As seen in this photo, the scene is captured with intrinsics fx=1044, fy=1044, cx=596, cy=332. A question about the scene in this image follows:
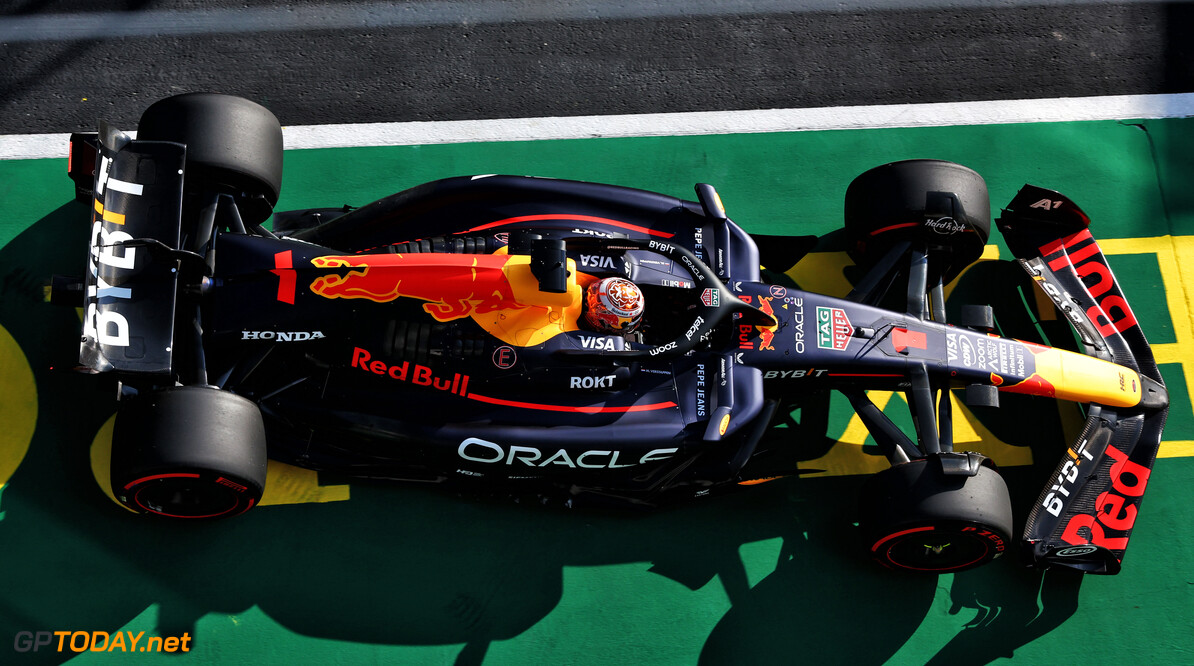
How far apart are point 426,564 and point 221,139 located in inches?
114

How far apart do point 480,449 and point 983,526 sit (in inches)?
119

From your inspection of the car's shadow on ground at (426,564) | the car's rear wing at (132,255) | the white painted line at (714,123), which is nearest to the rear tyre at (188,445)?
the car's rear wing at (132,255)

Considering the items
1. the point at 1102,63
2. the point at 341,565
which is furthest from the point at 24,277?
the point at 1102,63

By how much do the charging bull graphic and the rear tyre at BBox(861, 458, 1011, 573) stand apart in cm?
220

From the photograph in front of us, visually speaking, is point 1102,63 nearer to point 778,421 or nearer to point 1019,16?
point 1019,16

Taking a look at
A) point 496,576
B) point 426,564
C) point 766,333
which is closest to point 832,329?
point 766,333

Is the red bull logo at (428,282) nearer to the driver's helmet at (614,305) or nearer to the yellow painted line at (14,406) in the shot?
the driver's helmet at (614,305)

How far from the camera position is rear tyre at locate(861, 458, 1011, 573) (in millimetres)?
6164

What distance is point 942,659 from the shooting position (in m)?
6.71

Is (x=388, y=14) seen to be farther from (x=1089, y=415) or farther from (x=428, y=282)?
(x=1089, y=415)

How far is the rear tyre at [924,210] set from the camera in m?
6.94

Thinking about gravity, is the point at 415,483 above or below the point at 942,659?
above

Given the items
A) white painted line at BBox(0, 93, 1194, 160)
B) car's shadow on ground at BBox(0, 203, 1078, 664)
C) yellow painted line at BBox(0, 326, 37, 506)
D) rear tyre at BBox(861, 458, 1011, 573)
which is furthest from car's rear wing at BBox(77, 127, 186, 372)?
rear tyre at BBox(861, 458, 1011, 573)

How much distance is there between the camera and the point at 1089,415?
273 inches
